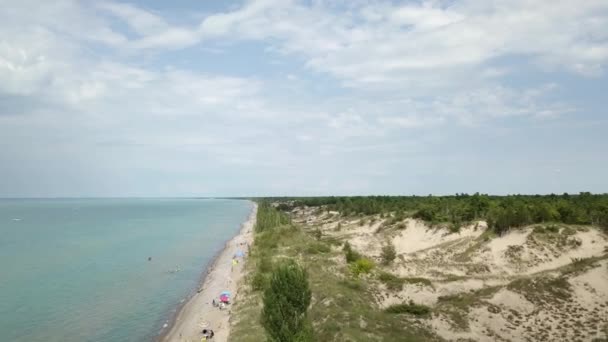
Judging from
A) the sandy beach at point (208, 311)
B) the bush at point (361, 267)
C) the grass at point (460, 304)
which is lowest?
the sandy beach at point (208, 311)

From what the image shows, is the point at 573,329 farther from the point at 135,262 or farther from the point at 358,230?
the point at 135,262

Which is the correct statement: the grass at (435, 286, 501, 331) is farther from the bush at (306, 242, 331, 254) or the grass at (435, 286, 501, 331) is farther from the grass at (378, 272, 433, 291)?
the bush at (306, 242, 331, 254)

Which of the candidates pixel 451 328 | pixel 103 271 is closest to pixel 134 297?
pixel 103 271

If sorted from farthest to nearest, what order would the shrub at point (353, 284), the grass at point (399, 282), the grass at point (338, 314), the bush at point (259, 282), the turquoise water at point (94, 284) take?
the bush at point (259, 282)
the turquoise water at point (94, 284)
the grass at point (399, 282)
the shrub at point (353, 284)
the grass at point (338, 314)

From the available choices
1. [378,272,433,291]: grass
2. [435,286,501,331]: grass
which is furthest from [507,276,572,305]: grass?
[378,272,433,291]: grass

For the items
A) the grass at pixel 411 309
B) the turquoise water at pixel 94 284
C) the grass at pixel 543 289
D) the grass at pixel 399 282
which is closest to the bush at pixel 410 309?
the grass at pixel 411 309

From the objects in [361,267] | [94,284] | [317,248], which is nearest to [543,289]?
[361,267]

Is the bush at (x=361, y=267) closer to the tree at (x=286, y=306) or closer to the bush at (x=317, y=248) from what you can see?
the bush at (x=317, y=248)
